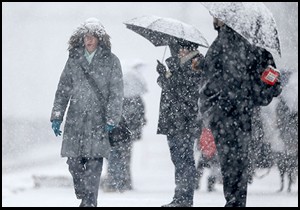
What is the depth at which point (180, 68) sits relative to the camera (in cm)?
965

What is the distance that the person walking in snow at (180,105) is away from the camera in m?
9.54

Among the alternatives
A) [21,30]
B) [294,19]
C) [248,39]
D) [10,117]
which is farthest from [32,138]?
[248,39]

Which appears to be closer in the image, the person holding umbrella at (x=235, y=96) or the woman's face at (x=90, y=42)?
the person holding umbrella at (x=235, y=96)

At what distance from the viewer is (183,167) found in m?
9.50

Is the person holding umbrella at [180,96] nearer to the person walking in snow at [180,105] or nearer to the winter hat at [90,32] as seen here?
the person walking in snow at [180,105]

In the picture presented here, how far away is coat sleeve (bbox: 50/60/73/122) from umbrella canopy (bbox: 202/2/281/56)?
4.53ft

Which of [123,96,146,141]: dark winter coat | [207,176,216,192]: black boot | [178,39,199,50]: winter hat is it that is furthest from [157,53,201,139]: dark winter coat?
[207,176,216,192]: black boot

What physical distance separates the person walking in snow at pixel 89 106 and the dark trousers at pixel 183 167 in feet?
3.22

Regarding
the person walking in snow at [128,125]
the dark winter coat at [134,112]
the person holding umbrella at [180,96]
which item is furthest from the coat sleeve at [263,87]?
the dark winter coat at [134,112]

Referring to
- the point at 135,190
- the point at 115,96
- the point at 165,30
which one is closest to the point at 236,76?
the point at 115,96

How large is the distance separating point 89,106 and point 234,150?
139 cm

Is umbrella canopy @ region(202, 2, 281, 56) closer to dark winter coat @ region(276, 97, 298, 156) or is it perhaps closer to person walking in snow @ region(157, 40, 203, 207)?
person walking in snow @ region(157, 40, 203, 207)

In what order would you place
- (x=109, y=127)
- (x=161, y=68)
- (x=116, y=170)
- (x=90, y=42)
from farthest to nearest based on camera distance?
(x=116, y=170), (x=161, y=68), (x=90, y=42), (x=109, y=127)

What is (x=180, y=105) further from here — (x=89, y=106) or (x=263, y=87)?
(x=263, y=87)
